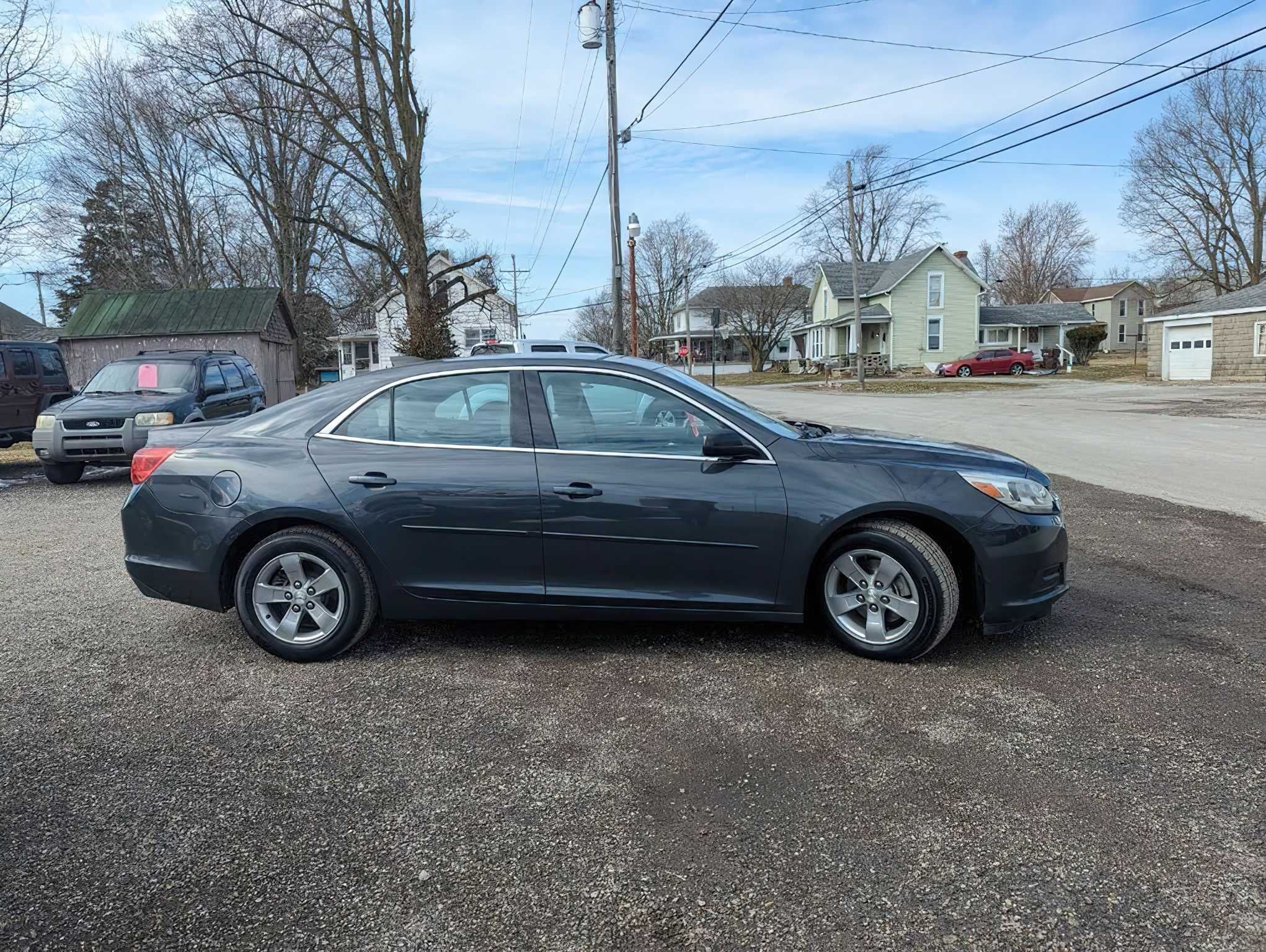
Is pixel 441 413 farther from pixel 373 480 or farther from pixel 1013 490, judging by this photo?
pixel 1013 490

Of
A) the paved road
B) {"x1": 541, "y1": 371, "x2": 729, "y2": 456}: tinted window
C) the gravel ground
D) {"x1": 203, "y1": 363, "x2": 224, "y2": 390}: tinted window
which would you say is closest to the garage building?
the paved road


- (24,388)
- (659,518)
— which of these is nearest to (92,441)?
(24,388)

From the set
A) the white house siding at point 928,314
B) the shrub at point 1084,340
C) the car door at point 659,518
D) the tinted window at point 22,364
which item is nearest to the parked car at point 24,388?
the tinted window at point 22,364

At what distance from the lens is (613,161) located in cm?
2014

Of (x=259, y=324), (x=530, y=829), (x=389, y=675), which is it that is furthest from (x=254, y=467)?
(x=259, y=324)

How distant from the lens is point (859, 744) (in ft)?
10.7

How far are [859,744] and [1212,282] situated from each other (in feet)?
194

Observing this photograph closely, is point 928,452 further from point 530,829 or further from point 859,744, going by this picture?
point 530,829

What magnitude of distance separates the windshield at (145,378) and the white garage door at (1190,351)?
35.1 meters

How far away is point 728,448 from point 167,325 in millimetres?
23124

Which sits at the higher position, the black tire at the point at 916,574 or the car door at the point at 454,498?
the car door at the point at 454,498

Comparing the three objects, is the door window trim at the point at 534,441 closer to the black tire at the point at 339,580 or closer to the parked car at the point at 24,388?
the black tire at the point at 339,580

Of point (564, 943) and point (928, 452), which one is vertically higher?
point (928, 452)

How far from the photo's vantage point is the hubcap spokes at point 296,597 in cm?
420
